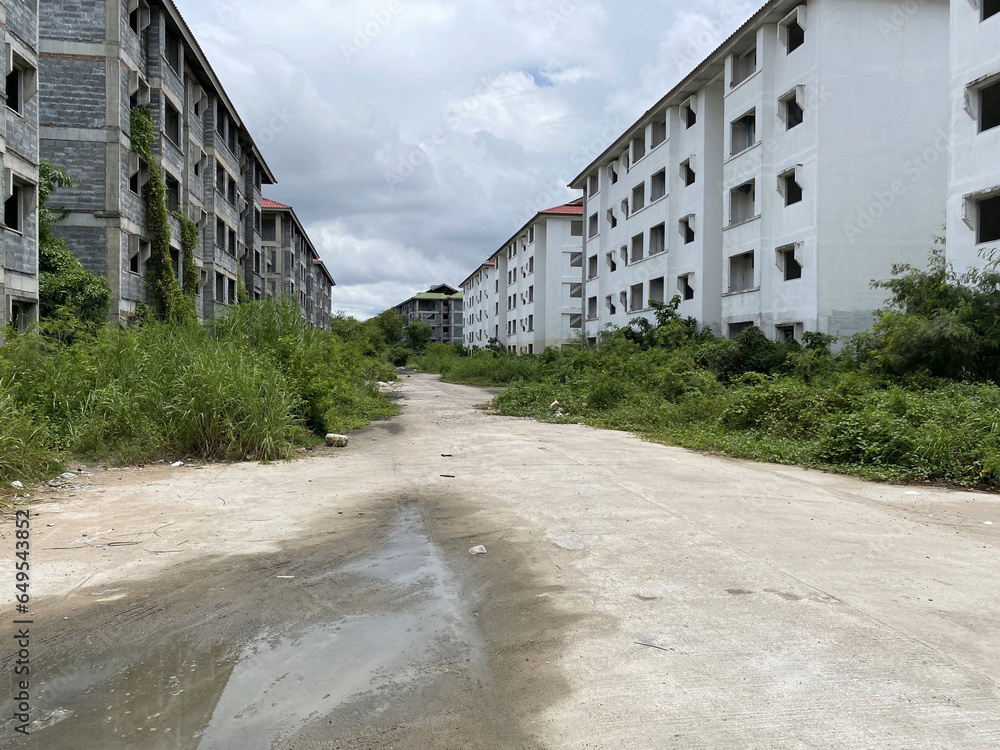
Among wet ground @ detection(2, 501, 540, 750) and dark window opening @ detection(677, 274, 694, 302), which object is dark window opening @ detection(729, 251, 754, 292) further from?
wet ground @ detection(2, 501, 540, 750)

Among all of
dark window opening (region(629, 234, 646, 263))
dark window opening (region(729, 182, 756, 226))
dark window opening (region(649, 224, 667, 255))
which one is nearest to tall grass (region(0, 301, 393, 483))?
dark window opening (region(729, 182, 756, 226))

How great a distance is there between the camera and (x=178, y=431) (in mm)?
9711

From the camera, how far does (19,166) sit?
1597 centimetres

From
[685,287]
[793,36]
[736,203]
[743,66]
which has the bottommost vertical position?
[685,287]

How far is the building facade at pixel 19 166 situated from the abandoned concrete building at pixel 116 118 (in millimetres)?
4168

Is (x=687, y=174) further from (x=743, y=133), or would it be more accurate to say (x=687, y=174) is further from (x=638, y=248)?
(x=638, y=248)

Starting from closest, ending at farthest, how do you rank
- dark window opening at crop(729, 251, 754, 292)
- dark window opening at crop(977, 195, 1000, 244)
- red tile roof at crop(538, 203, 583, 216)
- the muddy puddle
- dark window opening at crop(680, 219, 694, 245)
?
the muddy puddle
dark window opening at crop(977, 195, 1000, 244)
dark window opening at crop(729, 251, 754, 292)
dark window opening at crop(680, 219, 694, 245)
red tile roof at crop(538, 203, 583, 216)

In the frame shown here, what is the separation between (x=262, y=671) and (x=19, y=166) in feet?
55.9

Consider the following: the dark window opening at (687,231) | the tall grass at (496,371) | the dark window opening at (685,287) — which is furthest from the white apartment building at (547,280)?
the dark window opening at (687,231)

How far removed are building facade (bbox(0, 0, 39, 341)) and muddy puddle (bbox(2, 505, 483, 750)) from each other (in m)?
14.9

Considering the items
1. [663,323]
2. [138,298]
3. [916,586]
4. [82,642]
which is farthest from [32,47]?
[663,323]

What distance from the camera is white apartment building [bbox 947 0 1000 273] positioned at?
51.2ft

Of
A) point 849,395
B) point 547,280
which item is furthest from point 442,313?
point 849,395

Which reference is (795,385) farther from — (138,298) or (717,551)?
(138,298)
